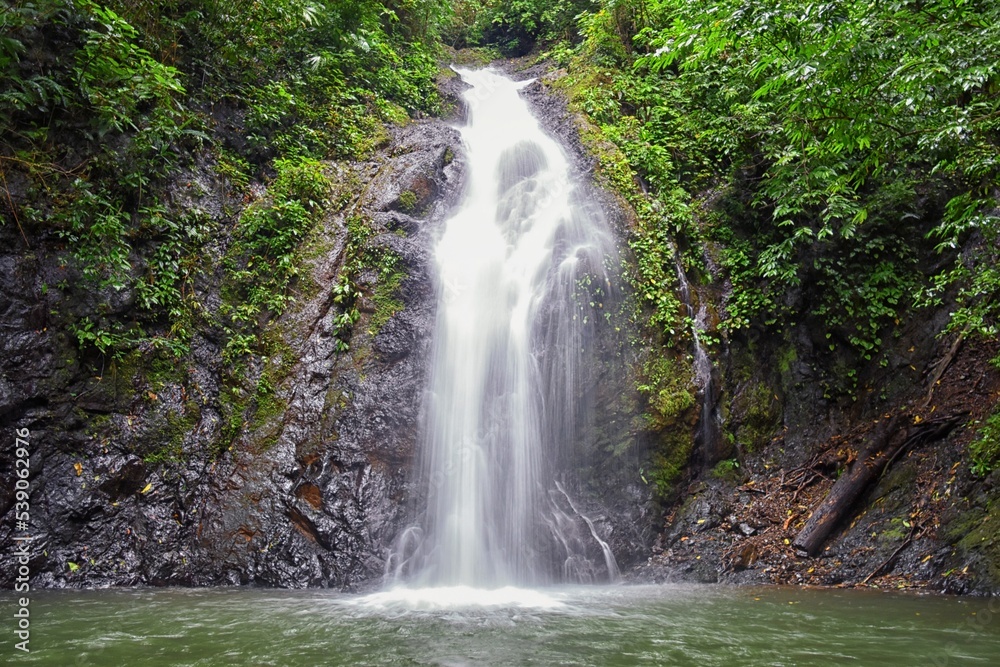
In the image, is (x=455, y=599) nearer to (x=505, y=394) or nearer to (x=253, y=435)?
(x=505, y=394)

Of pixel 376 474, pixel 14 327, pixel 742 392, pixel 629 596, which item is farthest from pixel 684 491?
pixel 14 327

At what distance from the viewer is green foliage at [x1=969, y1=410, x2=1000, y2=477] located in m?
6.36

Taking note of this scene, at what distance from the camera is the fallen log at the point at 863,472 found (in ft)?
23.2

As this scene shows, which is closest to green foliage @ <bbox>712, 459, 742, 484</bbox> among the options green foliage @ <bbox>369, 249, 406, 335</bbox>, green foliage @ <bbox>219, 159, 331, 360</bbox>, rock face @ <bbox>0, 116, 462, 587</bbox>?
rock face @ <bbox>0, 116, 462, 587</bbox>

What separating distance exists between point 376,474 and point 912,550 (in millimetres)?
6071

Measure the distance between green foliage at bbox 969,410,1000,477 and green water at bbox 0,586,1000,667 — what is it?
1637 millimetres

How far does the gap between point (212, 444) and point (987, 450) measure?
8.93 metres

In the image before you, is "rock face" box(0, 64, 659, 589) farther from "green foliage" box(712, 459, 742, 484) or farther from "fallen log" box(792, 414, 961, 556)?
"fallen log" box(792, 414, 961, 556)

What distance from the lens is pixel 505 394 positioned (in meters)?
7.82

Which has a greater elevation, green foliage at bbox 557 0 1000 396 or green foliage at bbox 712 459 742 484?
green foliage at bbox 557 0 1000 396

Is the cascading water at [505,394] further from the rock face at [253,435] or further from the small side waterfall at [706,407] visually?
the small side waterfall at [706,407]

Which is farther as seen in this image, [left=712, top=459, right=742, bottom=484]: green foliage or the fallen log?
[left=712, top=459, right=742, bottom=484]: green foliage

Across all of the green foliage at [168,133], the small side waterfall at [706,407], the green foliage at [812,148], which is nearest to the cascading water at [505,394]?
the green foliage at [812,148]

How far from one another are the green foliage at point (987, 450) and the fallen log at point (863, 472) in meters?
0.63
